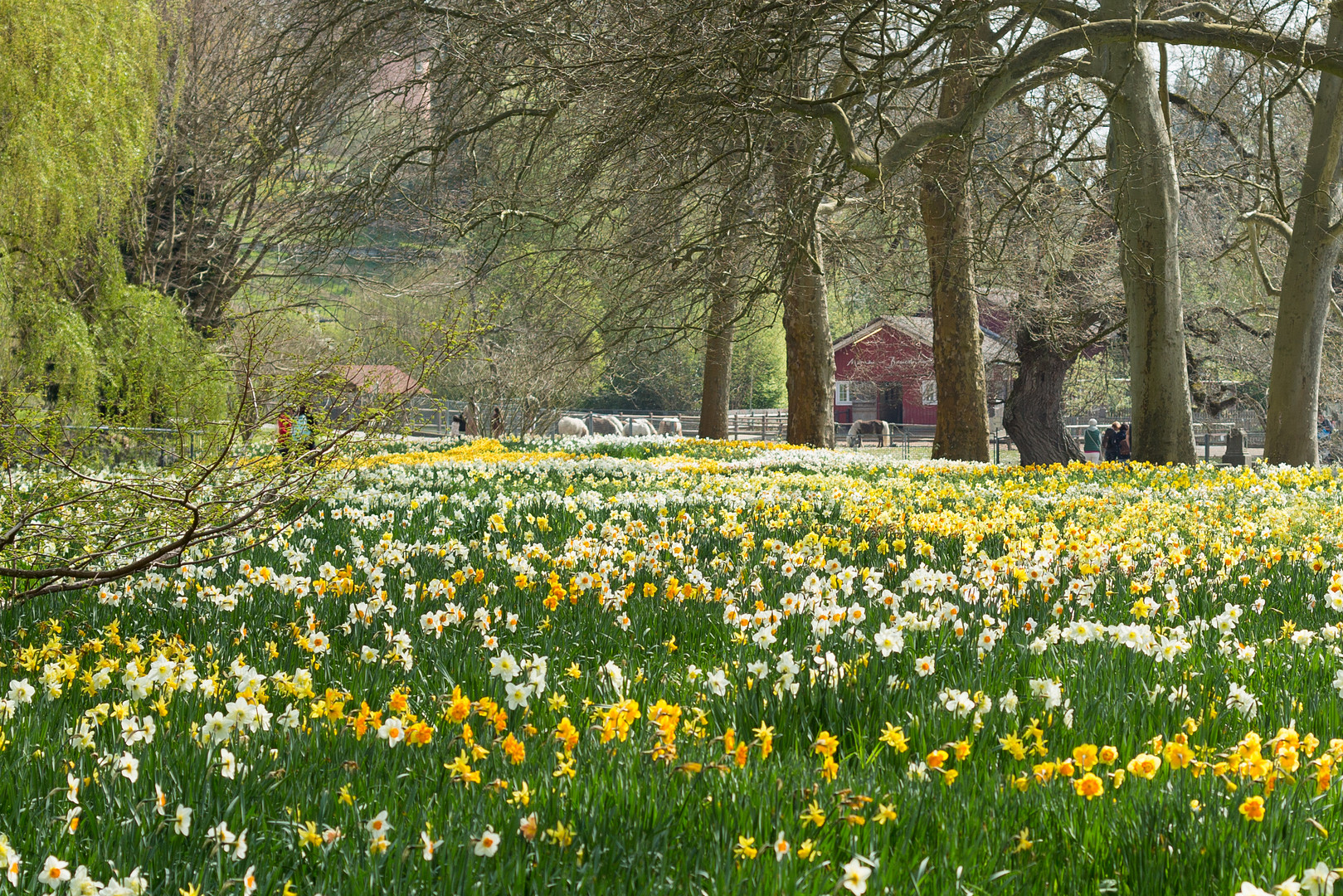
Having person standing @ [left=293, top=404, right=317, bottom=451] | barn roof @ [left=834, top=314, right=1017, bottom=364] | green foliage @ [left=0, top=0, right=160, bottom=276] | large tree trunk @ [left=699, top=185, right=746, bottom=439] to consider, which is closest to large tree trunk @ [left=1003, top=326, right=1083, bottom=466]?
barn roof @ [left=834, top=314, right=1017, bottom=364]

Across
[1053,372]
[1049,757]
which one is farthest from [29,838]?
[1053,372]

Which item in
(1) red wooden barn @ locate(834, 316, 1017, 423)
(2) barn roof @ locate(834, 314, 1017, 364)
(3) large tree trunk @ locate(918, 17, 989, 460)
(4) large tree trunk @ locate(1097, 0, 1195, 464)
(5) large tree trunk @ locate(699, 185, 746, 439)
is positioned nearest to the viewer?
(5) large tree trunk @ locate(699, 185, 746, 439)

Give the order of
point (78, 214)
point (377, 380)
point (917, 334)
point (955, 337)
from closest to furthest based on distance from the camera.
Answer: point (377, 380) → point (78, 214) → point (955, 337) → point (917, 334)

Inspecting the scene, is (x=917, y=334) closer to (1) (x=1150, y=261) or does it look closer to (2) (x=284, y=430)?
(1) (x=1150, y=261)

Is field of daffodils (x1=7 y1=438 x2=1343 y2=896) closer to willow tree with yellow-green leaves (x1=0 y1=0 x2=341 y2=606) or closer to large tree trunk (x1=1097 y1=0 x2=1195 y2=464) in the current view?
willow tree with yellow-green leaves (x1=0 y1=0 x2=341 y2=606)

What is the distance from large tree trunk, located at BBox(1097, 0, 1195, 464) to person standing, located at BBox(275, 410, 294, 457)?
30.7ft

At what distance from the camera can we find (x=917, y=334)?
30.1 meters

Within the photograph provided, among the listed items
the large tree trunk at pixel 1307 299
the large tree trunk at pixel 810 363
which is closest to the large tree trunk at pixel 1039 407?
the large tree trunk at pixel 810 363

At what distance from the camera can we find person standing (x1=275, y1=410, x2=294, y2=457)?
374 cm

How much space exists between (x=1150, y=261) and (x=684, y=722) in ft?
33.3

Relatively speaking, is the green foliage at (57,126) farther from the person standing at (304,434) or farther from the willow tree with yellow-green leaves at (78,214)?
the person standing at (304,434)

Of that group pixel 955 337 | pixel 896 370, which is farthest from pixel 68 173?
pixel 896 370

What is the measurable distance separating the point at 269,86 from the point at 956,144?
690 centimetres

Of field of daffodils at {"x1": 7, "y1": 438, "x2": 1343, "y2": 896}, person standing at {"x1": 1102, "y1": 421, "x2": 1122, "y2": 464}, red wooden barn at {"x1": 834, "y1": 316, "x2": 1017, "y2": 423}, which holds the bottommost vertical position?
field of daffodils at {"x1": 7, "y1": 438, "x2": 1343, "y2": 896}
